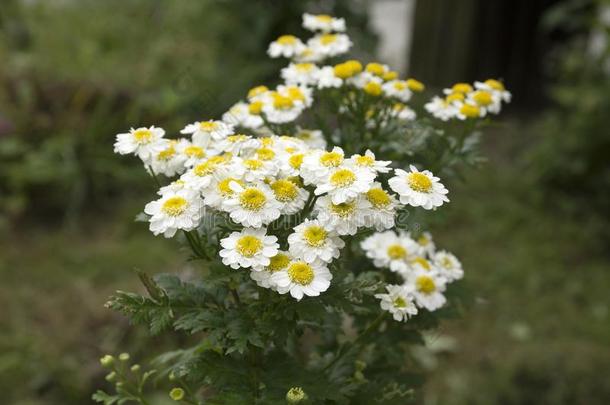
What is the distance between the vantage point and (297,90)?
4.94 feet

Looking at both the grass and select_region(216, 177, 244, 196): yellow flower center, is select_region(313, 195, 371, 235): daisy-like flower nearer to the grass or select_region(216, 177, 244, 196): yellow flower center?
select_region(216, 177, 244, 196): yellow flower center

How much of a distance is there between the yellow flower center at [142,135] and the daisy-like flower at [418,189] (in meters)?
0.46

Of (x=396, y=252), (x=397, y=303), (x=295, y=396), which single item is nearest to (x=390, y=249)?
(x=396, y=252)

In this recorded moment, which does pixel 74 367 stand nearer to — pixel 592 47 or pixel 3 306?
pixel 3 306

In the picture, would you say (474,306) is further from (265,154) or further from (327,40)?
(265,154)

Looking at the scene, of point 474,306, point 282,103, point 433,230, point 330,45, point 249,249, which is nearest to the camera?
point 249,249

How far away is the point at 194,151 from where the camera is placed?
1.29 meters

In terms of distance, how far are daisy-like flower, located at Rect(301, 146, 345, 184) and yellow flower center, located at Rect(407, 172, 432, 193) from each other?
0.39 ft

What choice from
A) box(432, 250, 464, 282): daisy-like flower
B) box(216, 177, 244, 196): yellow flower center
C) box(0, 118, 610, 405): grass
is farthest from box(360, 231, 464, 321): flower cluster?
box(0, 118, 610, 405): grass

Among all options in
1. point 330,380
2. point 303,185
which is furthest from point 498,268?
point 303,185

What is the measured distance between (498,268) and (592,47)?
1.91 metres

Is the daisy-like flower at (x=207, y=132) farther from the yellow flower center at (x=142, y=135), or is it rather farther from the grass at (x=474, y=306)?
the grass at (x=474, y=306)

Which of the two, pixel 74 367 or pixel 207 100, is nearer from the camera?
pixel 207 100

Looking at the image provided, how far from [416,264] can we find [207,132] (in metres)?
0.50
